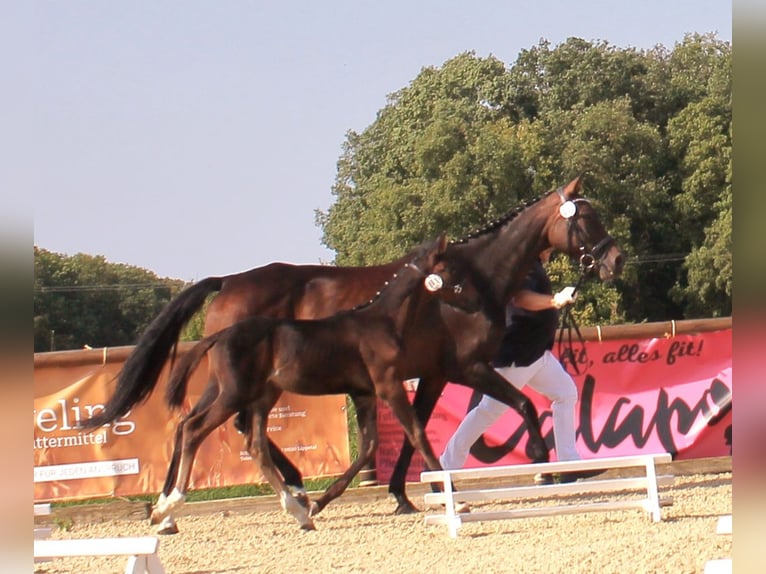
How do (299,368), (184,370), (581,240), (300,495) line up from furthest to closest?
(581,240) → (300,495) → (184,370) → (299,368)

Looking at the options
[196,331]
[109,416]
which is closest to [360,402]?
[109,416]

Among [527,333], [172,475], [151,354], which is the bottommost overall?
[172,475]

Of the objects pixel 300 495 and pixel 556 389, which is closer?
pixel 300 495

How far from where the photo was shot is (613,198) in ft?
119

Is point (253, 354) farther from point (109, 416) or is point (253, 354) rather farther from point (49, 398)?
point (49, 398)

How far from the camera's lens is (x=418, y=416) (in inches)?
330

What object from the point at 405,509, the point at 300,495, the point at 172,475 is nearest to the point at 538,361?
the point at 405,509

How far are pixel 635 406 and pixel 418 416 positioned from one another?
3.01 metres

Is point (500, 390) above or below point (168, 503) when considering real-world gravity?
above

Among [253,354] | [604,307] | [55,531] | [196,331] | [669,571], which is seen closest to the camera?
[669,571]

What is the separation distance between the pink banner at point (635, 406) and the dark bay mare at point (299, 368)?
95.7 inches

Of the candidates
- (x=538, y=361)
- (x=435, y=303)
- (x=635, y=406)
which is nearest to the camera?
(x=435, y=303)

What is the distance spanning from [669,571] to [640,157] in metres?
32.6

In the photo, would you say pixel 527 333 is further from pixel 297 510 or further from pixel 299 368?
pixel 297 510
